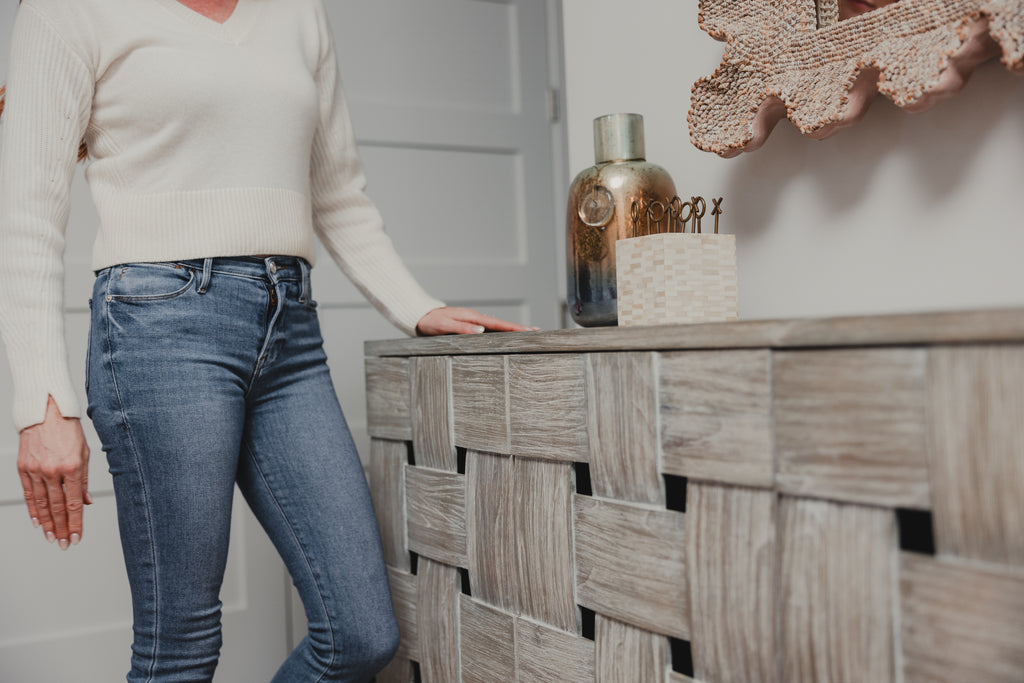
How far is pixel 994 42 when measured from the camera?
70 cm

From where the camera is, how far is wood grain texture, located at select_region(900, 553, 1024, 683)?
0.50 metres

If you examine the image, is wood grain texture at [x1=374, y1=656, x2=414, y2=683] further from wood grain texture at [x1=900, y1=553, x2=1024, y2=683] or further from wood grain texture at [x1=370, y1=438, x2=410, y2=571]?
wood grain texture at [x1=900, y1=553, x2=1024, y2=683]

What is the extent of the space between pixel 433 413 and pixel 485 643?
28cm

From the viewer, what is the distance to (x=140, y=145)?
959 millimetres

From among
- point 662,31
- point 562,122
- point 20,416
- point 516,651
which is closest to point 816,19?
point 662,31

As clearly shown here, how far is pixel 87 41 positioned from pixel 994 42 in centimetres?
90

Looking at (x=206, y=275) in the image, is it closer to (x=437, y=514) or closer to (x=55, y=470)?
(x=55, y=470)

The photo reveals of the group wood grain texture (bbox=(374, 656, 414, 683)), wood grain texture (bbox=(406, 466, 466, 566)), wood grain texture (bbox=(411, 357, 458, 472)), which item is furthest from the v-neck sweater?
wood grain texture (bbox=(374, 656, 414, 683))

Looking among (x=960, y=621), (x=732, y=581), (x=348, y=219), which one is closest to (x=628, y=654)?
(x=732, y=581)

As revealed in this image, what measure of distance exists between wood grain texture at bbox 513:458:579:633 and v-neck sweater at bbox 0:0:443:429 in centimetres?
41

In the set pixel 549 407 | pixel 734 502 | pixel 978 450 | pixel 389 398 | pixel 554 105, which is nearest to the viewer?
pixel 978 450

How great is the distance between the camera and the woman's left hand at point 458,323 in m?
1.04

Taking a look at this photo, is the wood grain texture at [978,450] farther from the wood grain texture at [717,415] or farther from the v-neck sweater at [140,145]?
the v-neck sweater at [140,145]

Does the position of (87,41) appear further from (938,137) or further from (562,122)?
(562,122)
